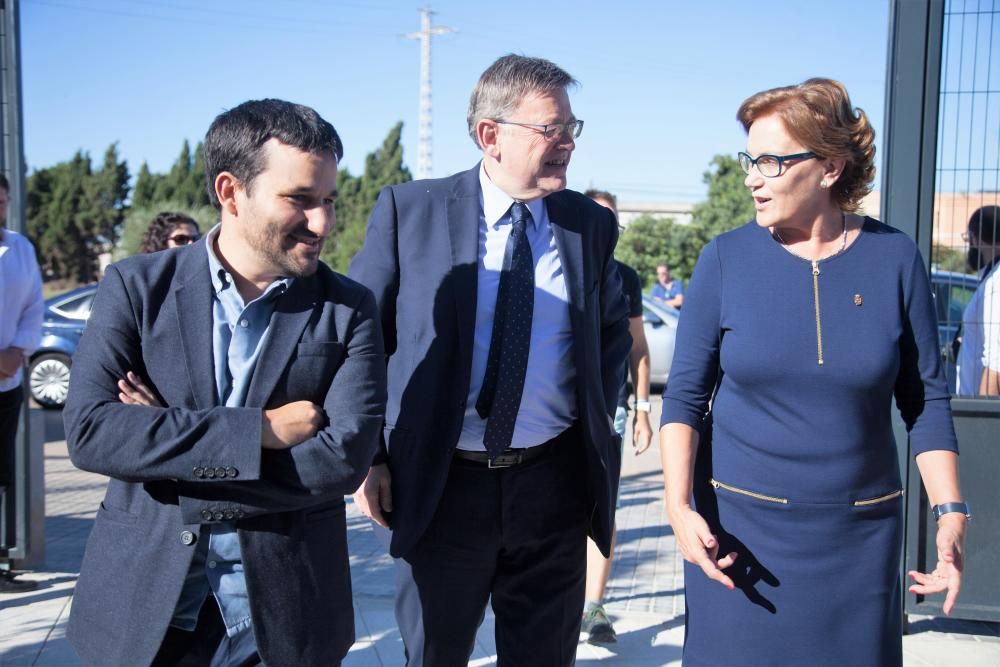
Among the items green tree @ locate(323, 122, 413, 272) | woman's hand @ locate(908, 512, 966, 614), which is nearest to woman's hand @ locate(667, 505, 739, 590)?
woman's hand @ locate(908, 512, 966, 614)

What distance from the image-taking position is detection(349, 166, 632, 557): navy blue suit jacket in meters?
2.81

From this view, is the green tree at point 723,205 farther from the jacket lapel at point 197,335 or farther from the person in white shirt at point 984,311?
the jacket lapel at point 197,335

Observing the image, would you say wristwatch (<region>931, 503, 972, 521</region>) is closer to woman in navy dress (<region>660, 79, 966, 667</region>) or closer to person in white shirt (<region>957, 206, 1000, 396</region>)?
woman in navy dress (<region>660, 79, 966, 667</region>)

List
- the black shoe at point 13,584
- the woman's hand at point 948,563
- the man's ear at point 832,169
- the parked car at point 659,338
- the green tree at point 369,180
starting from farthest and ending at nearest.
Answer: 1. the green tree at point 369,180
2. the parked car at point 659,338
3. the black shoe at point 13,584
4. the man's ear at point 832,169
5. the woman's hand at point 948,563

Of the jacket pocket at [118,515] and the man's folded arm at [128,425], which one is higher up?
the man's folded arm at [128,425]

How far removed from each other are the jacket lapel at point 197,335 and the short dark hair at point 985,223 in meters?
3.85

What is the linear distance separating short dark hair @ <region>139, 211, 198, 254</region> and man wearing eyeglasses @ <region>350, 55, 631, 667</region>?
8.54ft

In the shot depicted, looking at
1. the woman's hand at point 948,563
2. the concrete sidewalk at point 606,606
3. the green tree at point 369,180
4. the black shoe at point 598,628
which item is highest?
the green tree at point 369,180

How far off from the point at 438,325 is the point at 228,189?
788mm

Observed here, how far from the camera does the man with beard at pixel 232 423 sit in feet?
6.85

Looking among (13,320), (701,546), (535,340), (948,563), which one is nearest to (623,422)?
(535,340)

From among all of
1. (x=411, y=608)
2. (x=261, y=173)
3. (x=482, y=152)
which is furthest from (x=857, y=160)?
(x=411, y=608)

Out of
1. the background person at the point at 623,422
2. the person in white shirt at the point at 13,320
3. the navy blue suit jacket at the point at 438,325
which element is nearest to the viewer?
the navy blue suit jacket at the point at 438,325

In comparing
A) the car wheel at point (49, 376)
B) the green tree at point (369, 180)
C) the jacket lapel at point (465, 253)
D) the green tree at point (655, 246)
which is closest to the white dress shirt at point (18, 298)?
the jacket lapel at point (465, 253)
